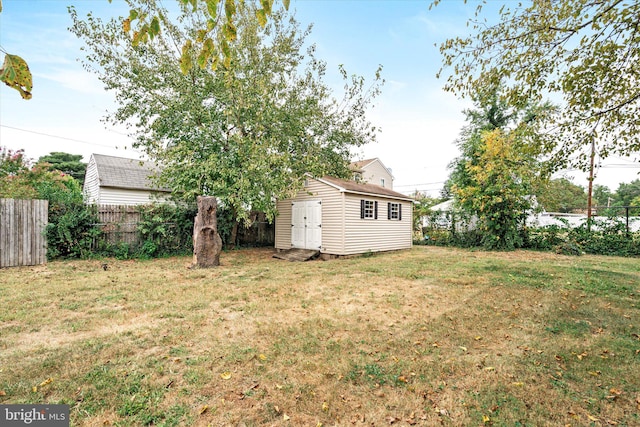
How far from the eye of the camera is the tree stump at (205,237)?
8.12 meters

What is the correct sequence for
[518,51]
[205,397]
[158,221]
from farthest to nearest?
[158,221] < [518,51] < [205,397]

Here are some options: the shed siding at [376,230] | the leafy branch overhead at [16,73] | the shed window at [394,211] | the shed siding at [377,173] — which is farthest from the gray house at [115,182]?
the shed siding at [377,173]

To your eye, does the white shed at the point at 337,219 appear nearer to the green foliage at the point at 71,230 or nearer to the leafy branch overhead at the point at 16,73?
the green foliage at the point at 71,230

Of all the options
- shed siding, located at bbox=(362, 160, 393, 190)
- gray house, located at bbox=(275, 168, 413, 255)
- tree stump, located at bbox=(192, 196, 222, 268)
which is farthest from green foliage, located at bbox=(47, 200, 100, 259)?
shed siding, located at bbox=(362, 160, 393, 190)

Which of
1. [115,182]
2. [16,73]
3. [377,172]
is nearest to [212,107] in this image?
[115,182]

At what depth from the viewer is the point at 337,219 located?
10.6 metres

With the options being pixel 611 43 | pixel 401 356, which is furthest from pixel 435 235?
pixel 401 356

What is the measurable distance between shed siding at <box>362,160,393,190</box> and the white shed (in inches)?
536

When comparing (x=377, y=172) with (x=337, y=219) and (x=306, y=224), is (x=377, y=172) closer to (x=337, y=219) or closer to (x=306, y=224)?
(x=306, y=224)

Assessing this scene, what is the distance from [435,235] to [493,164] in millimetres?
4647

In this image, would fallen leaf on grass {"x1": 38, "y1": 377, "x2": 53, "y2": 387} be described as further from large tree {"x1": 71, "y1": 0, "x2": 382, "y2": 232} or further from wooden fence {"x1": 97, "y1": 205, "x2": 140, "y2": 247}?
wooden fence {"x1": 97, "y1": 205, "x2": 140, "y2": 247}

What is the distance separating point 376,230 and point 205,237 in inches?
260

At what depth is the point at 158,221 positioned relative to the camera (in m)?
10.0

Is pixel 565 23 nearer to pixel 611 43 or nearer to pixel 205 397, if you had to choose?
pixel 611 43
